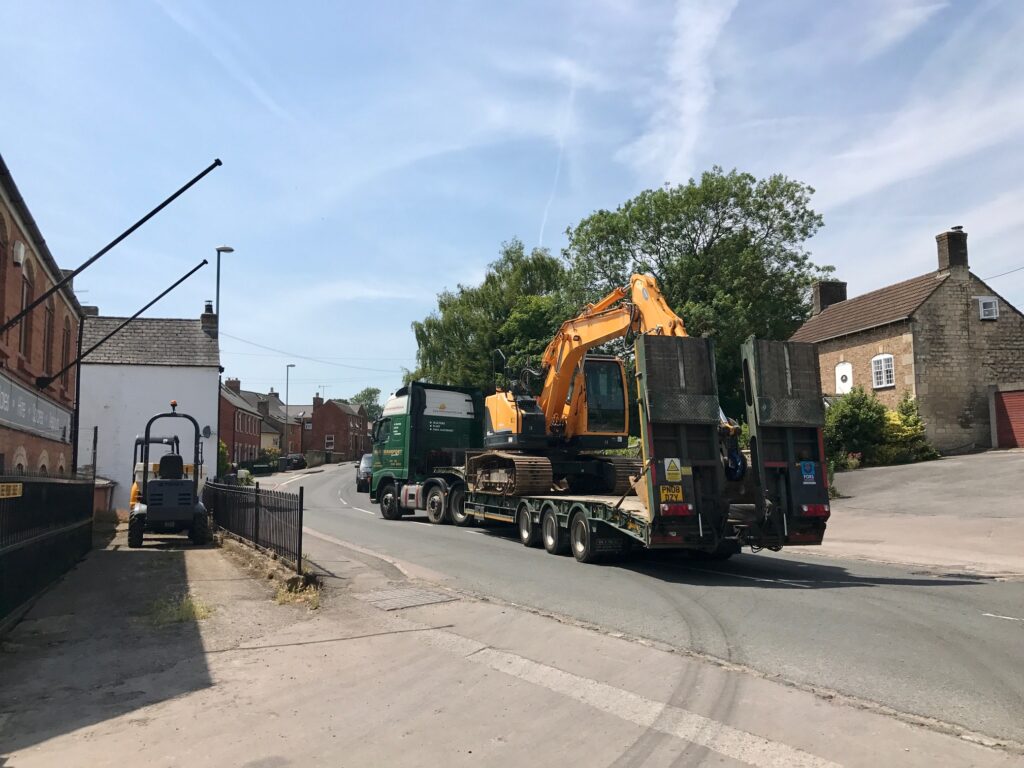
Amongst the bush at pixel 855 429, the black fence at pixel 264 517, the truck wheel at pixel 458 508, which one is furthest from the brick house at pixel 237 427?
the bush at pixel 855 429

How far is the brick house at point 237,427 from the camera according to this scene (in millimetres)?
63153

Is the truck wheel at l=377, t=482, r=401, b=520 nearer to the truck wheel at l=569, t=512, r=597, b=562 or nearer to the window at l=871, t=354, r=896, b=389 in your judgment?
the truck wheel at l=569, t=512, r=597, b=562

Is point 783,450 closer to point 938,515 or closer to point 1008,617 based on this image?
point 1008,617

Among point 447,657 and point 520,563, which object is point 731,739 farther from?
point 520,563

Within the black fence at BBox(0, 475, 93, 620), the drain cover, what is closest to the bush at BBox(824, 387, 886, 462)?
the drain cover

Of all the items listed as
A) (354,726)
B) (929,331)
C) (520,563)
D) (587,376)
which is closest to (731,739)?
(354,726)

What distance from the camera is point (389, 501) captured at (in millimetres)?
23516

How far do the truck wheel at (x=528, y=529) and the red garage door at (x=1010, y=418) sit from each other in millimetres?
22812

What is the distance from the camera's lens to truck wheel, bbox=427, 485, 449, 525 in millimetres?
21081

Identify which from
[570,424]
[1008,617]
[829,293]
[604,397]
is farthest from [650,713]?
[829,293]

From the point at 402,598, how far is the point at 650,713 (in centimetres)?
515

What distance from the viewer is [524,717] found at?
5379 mm

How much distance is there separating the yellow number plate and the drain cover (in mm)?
3291

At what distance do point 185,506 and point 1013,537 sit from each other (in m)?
16.7
